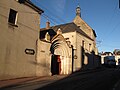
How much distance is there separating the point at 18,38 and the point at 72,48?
12.5 m

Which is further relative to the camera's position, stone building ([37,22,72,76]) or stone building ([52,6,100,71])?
stone building ([52,6,100,71])

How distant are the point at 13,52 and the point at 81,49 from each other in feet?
58.4

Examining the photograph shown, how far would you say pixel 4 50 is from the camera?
1587cm

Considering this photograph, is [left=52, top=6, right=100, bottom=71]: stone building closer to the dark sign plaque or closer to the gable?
the gable

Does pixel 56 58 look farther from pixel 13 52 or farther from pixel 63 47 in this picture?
pixel 13 52

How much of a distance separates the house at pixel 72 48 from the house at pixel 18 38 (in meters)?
3.15

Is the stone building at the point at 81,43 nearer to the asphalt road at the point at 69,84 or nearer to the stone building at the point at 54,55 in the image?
the stone building at the point at 54,55

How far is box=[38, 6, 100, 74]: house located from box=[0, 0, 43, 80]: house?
3.15m

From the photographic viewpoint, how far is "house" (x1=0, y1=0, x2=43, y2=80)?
52.4ft

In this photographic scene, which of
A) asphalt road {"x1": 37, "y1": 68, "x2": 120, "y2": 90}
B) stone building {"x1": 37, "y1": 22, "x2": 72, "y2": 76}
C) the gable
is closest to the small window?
stone building {"x1": 37, "y1": 22, "x2": 72, "y2": 76}

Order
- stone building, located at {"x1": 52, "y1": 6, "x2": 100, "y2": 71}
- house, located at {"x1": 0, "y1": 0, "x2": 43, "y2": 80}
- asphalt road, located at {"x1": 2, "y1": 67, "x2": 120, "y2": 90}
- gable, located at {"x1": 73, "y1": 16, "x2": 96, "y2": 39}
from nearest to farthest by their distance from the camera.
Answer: asphalt road, located at {"x1": 2, "y1": 67, "x2": 120, "y2": 90}, house, located at {"x1": 0, "y1": 0, "x2": 43, "y2": 80}, stone building, located at {"x1": 52, "y1": 6, "x2": 100, "y2": 71}, gable, located at {"x1": 73, "y1": 16, "x2": 96, "y2": 39}

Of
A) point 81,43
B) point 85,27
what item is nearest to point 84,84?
point 81,43

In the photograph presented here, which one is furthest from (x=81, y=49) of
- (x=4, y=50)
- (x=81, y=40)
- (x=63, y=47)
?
(x=4, y=50)

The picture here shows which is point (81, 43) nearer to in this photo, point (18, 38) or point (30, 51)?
point (30, 51)
